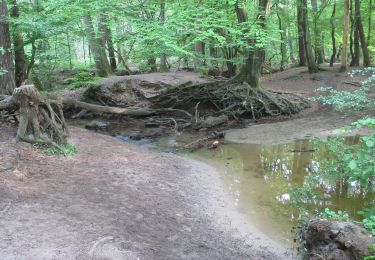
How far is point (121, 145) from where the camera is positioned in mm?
10477

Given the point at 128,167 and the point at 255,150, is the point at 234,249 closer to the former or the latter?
the point at 128,167

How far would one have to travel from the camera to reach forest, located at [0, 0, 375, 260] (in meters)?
4.91

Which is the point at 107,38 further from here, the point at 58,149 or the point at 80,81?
the point at 58,149

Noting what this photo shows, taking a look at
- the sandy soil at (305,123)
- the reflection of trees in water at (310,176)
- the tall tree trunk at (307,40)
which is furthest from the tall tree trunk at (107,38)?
the tall tree trunk at (307,40)

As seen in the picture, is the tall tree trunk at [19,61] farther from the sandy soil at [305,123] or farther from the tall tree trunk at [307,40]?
the tall tree trunk at [307,40]

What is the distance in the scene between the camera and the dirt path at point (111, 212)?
16.0 feet

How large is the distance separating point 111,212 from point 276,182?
160 inches

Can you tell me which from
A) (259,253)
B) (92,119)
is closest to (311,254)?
(259,253)

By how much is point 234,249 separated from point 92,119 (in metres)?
11.2

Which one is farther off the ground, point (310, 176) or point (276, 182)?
point (310, 176)

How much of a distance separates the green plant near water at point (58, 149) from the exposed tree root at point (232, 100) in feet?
24.3

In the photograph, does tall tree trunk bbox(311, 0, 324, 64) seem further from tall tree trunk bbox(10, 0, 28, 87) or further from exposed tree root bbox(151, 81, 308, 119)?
tall tree trunk bbox(10, 0, 28, 87)

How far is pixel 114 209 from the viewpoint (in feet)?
19.8

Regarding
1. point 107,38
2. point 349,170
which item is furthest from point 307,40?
point 349,170
